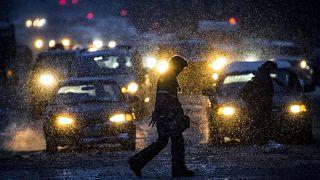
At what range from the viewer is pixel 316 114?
71.9 ft

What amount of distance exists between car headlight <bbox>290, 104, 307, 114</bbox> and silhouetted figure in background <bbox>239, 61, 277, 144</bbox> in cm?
51

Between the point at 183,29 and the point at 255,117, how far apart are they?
2597 cm

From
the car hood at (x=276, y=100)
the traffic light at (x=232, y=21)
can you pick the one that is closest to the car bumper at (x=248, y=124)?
the car hood at (x=276, y=100)

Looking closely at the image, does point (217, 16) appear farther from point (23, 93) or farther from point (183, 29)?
point (23, 93)

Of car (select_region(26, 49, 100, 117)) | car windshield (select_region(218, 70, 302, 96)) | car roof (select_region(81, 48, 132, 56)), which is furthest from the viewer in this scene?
car roof (select_region(81, 48, 132, 56))

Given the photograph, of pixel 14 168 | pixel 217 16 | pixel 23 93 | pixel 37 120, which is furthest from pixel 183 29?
pixel 14 168

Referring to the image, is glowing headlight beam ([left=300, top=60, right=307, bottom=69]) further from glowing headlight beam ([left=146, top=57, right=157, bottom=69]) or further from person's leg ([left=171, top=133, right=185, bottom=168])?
person's leg ([left=171, top=133, right=185, bottom=168])

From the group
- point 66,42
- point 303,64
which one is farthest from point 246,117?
point 66,42

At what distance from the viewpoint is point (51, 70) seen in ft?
75.1

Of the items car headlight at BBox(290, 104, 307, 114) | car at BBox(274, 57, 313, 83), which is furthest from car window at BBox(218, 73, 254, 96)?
car at BBox(274, 57, 313, 83)

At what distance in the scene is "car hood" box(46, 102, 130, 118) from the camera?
14586mm

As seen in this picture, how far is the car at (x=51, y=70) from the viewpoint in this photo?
71.2ft

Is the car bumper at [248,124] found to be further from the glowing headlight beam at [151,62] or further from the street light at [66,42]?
the street light at [66,42]

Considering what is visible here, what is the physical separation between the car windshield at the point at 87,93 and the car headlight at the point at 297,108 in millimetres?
3519
